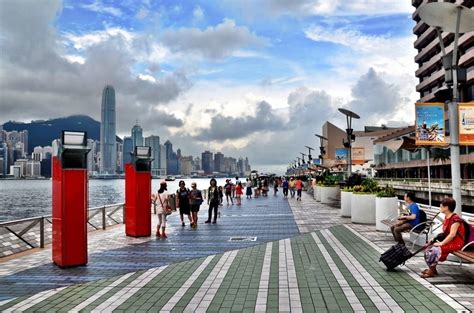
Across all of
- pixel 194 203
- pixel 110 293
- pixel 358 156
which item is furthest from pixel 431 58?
pixel 110 293

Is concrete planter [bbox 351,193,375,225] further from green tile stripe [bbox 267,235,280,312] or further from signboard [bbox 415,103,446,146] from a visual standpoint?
green tile stripe [bbox 267,235,280,312]

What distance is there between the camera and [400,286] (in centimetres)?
713

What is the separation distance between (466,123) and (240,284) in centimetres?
586

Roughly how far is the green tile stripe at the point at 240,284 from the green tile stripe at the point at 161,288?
741mm

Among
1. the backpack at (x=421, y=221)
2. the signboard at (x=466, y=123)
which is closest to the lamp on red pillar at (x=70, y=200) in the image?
the backpack at (x=421, y=221)

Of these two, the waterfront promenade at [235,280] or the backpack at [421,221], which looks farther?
the backpack at [421,221]

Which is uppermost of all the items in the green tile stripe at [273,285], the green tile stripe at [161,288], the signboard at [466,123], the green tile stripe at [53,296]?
the signboard at [466,123]

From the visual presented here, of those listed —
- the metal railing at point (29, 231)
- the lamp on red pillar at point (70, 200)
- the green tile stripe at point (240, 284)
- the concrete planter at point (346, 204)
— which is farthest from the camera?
the concrete planter at point (346, 204)

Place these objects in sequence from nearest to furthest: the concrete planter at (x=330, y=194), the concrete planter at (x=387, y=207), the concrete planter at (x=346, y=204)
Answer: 1. the concrete planter at (x=387, y=207)
2. the concrete planter at (x=346, y=204)
3. the concrete planter at (x=330, y=194)

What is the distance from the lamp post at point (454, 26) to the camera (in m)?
9.37

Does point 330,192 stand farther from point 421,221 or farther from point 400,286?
point 400,286

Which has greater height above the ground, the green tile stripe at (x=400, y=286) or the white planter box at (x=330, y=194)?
the white planter box at (x=330, y=194)

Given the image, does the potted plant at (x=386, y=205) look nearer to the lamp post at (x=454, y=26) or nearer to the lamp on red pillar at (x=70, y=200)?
the lamp post at (x=454, y=26)

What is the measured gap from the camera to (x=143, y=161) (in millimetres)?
13875
